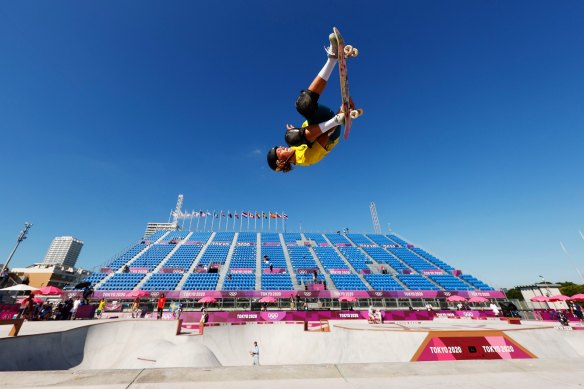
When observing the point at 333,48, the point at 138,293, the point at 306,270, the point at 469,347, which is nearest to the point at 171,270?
the point at 138,293

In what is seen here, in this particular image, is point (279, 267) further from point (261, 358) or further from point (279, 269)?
point (261, 358)

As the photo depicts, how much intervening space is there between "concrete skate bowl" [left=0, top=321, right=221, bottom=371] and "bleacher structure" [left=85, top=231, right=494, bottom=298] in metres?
12.3

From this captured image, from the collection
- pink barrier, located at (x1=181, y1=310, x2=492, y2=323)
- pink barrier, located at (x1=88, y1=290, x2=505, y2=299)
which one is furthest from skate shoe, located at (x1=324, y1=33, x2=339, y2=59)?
pink barrier, located at (x1=88, y1=290, x2=505, y2=299)

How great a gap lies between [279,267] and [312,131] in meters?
33.9

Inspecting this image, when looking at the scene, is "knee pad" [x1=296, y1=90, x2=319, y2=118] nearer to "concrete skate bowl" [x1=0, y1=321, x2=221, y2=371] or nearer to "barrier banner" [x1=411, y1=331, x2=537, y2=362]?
"concrete skate bowl" [x1=0, y1=321, x2=221, y2=371]

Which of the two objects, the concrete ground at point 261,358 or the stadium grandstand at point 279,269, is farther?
the stadium grandstand at point 279,269

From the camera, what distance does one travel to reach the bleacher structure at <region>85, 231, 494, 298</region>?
3016cm

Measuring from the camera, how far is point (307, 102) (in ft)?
15.1

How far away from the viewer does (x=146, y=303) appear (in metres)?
24.9

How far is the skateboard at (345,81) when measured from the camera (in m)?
4.23

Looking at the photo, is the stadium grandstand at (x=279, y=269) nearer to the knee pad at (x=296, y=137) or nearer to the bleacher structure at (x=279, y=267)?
the bleacher structure at (x=279, y=267)

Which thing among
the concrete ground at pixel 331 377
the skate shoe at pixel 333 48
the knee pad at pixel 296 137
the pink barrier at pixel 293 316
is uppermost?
the skate shoe at pixel 333 48

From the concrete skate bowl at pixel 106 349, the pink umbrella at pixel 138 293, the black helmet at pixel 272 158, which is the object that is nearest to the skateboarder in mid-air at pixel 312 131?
the black helmet at pixel 272 158

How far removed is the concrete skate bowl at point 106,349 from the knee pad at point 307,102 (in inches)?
410
